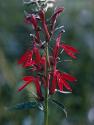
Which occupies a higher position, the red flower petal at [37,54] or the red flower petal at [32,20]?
the red flower petal at [32,20]

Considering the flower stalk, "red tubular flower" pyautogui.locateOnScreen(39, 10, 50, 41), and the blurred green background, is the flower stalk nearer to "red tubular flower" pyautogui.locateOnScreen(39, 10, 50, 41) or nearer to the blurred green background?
"red tubular flower" pyautogui.locateOnScreen(39, 10, 50, 41)

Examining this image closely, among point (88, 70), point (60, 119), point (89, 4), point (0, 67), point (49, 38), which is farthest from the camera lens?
point (89, 4)

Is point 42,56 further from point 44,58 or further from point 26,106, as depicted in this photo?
point 26,106

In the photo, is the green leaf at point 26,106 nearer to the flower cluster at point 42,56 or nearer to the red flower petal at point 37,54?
the flower cluster at point 42,56

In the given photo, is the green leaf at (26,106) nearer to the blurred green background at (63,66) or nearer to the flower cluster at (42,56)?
the flower cluster at (42,56)

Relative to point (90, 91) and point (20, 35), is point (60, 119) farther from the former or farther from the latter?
point (20, 35)

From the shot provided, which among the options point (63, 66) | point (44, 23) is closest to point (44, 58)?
point (44, 23)

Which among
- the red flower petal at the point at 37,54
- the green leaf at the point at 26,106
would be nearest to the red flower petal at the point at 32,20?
the red flower petal at the point at 37,54

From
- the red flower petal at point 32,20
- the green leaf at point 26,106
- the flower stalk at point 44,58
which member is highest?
the red flower petal at point 32,20

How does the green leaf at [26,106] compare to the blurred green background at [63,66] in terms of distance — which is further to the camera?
the blurred green background at [63,66]

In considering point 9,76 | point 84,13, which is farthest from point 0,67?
point 84,13
